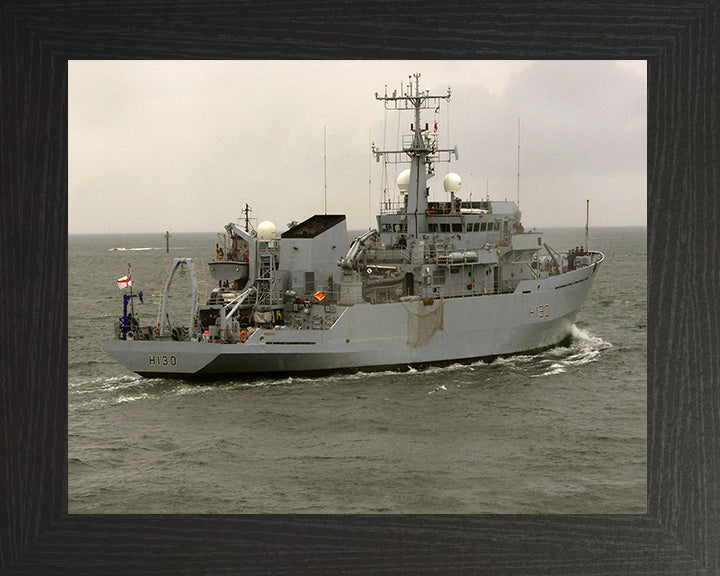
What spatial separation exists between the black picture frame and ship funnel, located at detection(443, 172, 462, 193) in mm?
11654

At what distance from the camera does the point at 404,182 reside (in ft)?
50.9

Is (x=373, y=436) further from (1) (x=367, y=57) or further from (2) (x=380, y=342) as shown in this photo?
(1) (x=367, y=57)

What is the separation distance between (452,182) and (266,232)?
11.6 feet

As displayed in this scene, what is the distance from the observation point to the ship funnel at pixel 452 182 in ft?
50.2

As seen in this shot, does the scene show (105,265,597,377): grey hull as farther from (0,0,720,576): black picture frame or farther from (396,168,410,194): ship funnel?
(0,0,720,576): black picture frame

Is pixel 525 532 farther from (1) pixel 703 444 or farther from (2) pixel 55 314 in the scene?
(2) pixel 55 314

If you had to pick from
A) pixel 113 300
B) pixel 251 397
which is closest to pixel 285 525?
pixel 251 397

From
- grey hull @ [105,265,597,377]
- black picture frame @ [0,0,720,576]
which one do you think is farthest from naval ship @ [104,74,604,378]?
black picture frame @ [0,0,720,576]

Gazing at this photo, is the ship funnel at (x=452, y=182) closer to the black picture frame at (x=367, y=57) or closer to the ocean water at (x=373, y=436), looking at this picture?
the ocean water at (x=373, y=436)

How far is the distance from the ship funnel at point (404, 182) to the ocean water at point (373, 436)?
9.11 ft

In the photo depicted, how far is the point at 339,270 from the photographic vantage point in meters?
13.9

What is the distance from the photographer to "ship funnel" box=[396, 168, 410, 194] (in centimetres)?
1548

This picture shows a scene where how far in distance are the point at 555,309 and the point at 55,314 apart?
41.0 feet

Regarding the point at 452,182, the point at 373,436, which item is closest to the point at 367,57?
the point at 373,436
